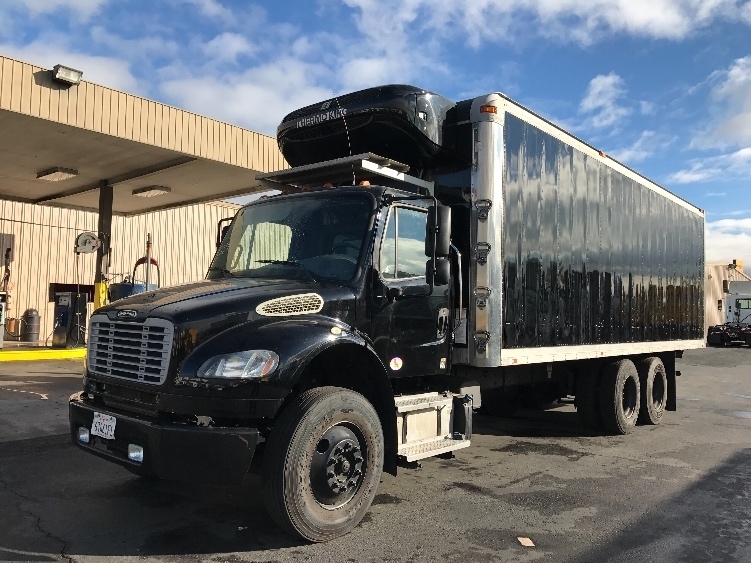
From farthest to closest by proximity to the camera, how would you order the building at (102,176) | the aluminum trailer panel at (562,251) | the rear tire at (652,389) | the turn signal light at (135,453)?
the building at (102,176) → the rear tire at (652,389) → the aluminum trailer panel at (562,251) → the turn signal light at (135,453)

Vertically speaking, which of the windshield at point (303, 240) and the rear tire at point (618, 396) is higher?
the windshield at point (303, 240)

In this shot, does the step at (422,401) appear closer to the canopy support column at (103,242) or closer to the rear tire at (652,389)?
the rear tire at (652,389)

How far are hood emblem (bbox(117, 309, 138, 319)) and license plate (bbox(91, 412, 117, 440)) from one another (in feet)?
2.24

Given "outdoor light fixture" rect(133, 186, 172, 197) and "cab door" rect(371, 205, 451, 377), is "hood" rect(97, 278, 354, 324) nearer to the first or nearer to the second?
"cab door" rect(371, 205, 451, 377)

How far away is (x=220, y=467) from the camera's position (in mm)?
3863

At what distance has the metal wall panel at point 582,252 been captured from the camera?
6285mm

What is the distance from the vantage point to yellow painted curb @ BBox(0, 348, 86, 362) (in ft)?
46.9

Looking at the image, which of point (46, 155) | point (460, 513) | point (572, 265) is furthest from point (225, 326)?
point (46, 155)

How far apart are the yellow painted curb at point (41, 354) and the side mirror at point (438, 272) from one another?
1129cm

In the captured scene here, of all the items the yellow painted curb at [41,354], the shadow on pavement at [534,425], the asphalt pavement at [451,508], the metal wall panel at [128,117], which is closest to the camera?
the asphalt pavement at [451,508]

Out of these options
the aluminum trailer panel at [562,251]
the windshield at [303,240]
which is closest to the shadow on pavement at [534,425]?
the aluminum trailer panel at [562,251]

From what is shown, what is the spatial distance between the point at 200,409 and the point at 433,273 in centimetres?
219

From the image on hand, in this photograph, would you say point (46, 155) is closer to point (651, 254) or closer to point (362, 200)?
point (362, 200)

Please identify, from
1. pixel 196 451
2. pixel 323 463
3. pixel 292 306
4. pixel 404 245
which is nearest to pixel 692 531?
pixel 323 463
